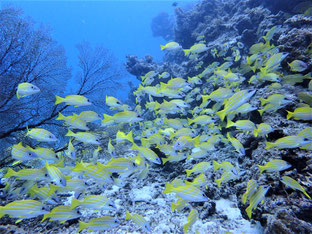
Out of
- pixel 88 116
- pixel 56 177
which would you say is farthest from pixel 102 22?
pixel 56 177

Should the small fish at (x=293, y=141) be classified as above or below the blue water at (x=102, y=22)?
below

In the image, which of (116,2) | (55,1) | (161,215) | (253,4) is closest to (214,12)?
(253,4)

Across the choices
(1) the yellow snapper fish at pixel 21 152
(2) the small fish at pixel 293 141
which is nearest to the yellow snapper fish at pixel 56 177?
(1) the yellow snapper fish at pixel 21 152

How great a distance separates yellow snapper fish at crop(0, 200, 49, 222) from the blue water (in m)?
137

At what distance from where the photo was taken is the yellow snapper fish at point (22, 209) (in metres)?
2.12

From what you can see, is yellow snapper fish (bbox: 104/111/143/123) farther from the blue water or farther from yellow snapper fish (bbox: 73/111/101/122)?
the blue water

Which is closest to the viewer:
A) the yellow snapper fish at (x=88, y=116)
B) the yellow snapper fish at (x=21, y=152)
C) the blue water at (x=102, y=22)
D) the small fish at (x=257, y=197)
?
the small fish at (x=257, y=197)

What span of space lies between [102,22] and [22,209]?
19465cm

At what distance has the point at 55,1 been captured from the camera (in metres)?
138

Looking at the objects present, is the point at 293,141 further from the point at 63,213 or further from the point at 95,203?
the point at 63,213

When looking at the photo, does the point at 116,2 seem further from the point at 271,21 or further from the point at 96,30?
the point at 271,21

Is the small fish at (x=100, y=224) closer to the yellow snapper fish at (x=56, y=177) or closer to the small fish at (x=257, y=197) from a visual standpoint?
the yellow snapper fish at (x=56, y=177)

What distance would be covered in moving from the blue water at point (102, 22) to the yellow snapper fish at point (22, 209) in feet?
449

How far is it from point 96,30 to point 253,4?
183641 mm
